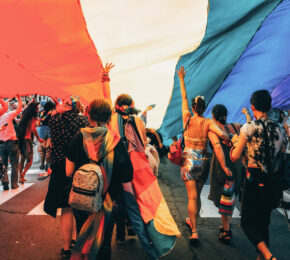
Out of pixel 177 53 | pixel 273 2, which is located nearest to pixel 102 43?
pixel 177 53

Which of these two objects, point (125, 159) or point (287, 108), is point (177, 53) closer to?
point (125, 159)

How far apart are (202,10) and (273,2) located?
2.73 feet

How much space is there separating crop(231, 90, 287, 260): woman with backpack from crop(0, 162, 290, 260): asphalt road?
2.64 ft

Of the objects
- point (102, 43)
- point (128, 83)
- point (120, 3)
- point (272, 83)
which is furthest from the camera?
point (272, 83)

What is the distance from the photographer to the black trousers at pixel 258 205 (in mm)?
2365

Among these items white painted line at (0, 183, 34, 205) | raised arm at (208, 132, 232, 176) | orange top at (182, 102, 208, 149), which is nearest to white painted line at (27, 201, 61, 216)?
white painted line at (0, 183, 34, 205)

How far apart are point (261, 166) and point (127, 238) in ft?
7.30

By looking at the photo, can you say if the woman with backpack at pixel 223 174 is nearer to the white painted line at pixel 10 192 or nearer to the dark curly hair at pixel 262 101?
the dark curly hair at pixel 262 101

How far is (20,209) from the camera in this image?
15.3 feet

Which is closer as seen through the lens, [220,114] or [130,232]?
[220,114]

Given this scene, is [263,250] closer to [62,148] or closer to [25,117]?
[62,148]

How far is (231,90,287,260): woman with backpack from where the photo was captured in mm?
2355

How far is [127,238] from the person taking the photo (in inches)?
138

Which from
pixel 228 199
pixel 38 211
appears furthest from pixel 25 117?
pixel 228 199
